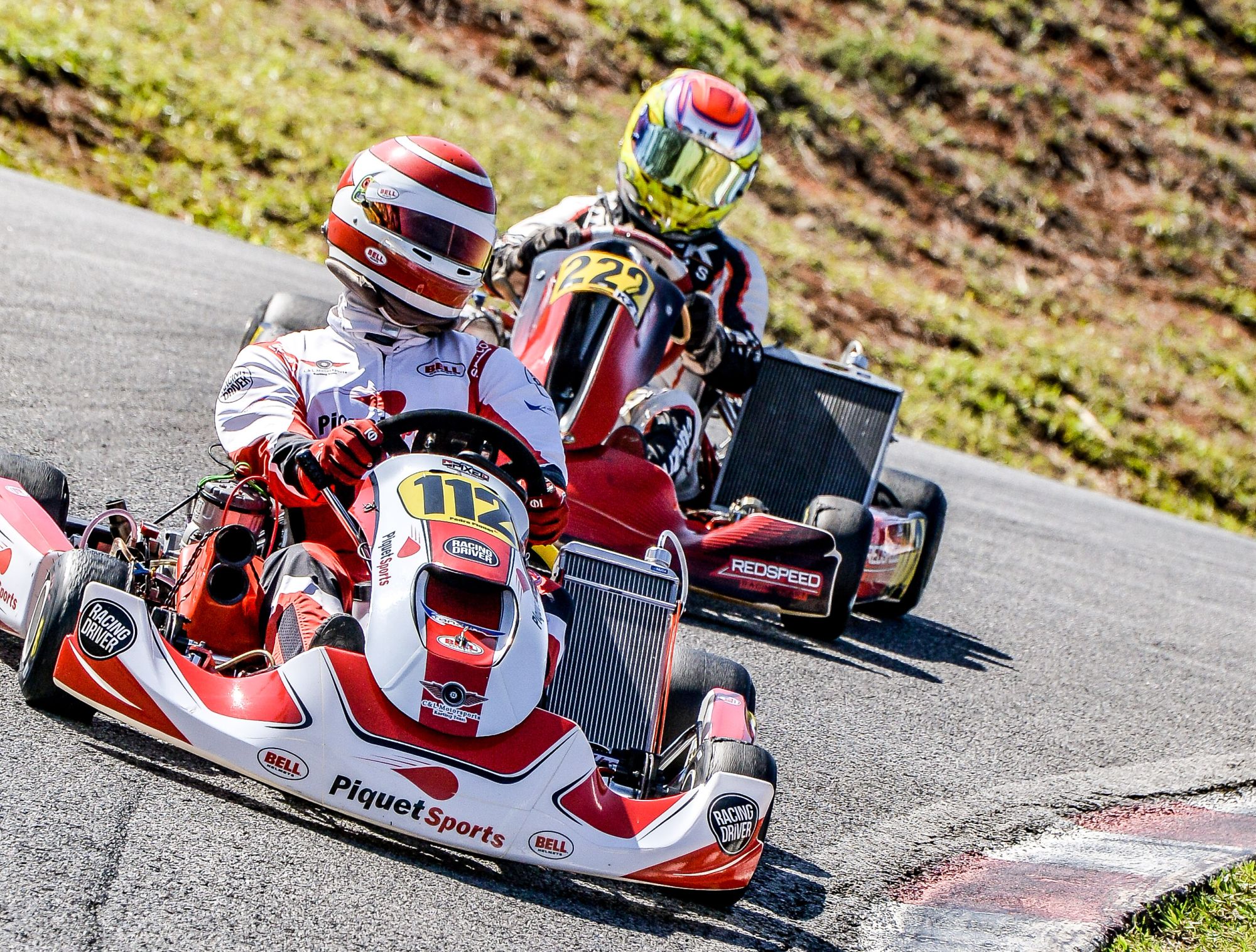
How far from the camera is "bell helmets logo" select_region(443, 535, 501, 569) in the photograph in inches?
125

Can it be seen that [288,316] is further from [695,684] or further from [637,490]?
[695,684]

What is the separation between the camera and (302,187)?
13.0 meters

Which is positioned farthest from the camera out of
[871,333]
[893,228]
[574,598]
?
[893,228]

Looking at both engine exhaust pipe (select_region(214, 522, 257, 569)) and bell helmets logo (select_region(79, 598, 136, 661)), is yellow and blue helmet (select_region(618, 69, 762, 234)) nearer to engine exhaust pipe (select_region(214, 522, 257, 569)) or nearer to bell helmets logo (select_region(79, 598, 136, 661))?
engine exhaust pipe (select_region(214, 522, 257, 569))

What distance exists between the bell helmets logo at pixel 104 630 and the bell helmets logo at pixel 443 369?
1.07 m

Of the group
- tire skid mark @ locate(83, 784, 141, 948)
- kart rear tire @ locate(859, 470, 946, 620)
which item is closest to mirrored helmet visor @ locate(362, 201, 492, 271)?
tire skid mark @ locate(83, 784, 141, 948)

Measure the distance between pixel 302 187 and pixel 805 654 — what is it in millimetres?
8826

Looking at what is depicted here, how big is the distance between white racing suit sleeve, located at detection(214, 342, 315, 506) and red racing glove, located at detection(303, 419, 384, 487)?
0.42ft

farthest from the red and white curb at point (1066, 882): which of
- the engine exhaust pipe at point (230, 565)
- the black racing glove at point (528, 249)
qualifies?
the black racing glove at point (528, 249)

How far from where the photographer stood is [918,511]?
6422 millimetres

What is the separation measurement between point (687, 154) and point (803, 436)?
1.28 metres

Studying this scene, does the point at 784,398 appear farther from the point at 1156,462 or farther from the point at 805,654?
the point at 1156,462

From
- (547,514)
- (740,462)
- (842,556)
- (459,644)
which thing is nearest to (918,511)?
(740,462)

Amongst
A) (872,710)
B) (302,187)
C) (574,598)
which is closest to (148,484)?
(574,598)
